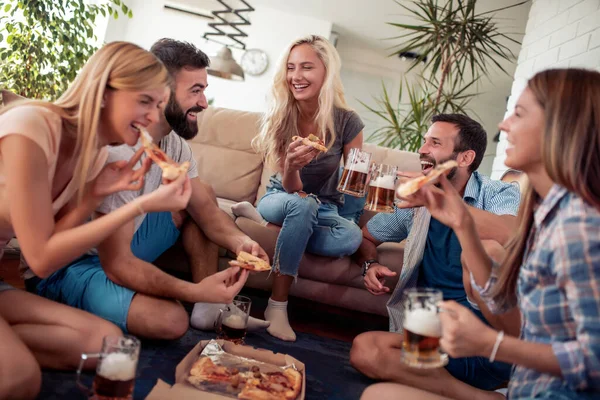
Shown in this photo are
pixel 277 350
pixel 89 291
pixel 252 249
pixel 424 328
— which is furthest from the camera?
pixel 277 350

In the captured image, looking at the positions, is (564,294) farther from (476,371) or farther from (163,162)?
(163,162)

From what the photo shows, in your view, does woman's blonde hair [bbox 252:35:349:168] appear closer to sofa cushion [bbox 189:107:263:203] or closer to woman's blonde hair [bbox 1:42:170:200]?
sofa cushion [bbox 189:107:263:203]

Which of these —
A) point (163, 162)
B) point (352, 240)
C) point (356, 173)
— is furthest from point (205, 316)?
point (163, 162)

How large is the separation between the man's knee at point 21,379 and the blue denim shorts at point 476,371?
4.73 ft

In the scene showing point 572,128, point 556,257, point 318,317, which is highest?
point 572,128

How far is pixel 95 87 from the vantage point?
61.2 inches

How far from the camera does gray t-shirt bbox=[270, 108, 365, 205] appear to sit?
9.86ft

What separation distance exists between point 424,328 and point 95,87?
1.16 meters

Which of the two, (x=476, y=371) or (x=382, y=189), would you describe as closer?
(x=476, y=371)

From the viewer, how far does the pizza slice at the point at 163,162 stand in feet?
4.95

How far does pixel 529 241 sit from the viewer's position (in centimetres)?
138

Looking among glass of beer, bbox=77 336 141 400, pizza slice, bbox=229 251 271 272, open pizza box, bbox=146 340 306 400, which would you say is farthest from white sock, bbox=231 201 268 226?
glass of beer, bbox=77 336 141 400

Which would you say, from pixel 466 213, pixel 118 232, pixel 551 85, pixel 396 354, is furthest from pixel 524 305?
pixel 118 232

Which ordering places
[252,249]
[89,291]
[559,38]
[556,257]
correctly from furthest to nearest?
[559,38], [252,249], [89,291], [556,257]
